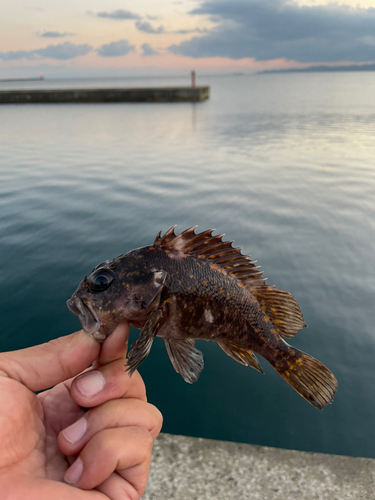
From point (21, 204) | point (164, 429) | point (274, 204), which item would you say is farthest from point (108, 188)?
point (164, 429)

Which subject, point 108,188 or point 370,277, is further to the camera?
point 108,188

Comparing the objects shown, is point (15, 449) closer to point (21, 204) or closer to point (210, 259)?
point (210, 259)

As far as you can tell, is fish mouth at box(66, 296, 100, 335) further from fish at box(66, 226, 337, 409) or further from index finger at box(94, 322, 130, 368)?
index finger at box(94, 322, 130, 368)

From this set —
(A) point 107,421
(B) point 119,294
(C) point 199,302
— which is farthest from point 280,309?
(A) point 107,421

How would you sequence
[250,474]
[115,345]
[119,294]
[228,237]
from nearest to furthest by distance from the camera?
[119,294]
[115,345]
[250,474]
[228,237]

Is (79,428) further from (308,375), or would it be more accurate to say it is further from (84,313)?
(308,375)

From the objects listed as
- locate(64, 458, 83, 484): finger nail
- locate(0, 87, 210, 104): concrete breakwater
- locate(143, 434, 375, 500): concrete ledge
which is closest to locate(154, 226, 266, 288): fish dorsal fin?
locate(64, 458, 83, 484): finger nail

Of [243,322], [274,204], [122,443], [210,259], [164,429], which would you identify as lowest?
[164,429]

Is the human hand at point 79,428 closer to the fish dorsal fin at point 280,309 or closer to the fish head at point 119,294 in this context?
the fish head at point 119,294
